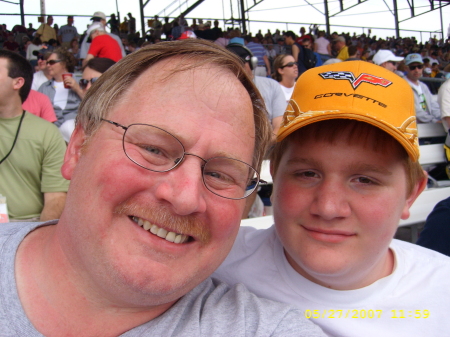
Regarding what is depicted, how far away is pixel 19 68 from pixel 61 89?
1.94m

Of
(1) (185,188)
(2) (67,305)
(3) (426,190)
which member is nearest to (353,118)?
(1) (185,188)

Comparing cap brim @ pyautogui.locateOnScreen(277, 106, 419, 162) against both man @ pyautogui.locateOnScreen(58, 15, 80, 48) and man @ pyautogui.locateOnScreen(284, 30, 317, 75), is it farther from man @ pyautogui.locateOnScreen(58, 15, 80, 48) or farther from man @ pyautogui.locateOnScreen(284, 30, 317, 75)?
man @ pyautogui.locateOnScreen(58, 15, 80, 48)

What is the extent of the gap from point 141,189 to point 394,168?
0.92 m

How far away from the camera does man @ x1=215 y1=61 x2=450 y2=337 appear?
1330 millimetres

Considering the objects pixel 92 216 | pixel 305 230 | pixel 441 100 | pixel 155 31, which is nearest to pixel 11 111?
pixel 92 216

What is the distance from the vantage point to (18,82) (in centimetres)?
338

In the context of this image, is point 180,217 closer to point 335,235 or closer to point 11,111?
point 335,235

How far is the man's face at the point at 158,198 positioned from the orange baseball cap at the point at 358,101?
32 centimetres

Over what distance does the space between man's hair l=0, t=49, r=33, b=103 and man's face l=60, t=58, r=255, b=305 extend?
2697 millimetres

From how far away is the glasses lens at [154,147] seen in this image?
1.08 meters

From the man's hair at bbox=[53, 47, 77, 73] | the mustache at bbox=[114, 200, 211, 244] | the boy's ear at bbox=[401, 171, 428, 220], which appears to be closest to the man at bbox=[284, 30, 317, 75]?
the man's hair at bbox=[53, 47, 77, 73]

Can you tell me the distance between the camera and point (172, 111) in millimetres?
1107

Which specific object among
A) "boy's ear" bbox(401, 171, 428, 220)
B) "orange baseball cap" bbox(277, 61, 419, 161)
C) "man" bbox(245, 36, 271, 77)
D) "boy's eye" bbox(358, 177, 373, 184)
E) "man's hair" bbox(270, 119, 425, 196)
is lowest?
"boy's ear" bbox(401, 171, 428, 220)

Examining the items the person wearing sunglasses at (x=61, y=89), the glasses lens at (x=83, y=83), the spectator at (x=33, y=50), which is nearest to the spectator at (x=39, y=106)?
the person wearing sunglasses at (x=61, y=89)
